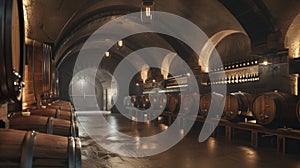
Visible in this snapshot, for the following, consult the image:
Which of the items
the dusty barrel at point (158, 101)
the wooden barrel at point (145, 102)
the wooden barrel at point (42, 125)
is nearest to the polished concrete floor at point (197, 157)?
the wooden barrel at point (42, 125)

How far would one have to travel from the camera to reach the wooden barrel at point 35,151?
4.47ft

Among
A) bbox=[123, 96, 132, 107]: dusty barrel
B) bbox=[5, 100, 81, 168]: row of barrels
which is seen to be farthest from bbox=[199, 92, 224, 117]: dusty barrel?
bbox=[123, 96, 132, 107]: dusty barrel

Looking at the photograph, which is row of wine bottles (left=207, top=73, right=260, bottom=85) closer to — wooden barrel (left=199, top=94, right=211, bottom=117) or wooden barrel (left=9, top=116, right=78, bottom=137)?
wooden barrel (left=199, top=94, right=211, bottom=117)

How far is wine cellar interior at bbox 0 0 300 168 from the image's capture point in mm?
1601

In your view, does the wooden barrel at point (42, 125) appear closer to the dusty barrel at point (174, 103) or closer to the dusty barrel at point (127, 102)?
the dusty barrel at point (174, 103)

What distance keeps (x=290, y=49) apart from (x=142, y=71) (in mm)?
12336

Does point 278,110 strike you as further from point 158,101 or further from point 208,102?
point 158,101

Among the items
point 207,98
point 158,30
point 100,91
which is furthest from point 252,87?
point 100,91

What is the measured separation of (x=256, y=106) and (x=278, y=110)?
1.97ft

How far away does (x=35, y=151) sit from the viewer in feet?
4.66

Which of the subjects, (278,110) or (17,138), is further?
(278,110)

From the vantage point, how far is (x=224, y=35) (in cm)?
1018

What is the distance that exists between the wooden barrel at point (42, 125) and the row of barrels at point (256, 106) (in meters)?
4.80

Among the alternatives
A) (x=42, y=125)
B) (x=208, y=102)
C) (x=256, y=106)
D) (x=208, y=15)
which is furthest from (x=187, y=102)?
(x=42, y=125)
